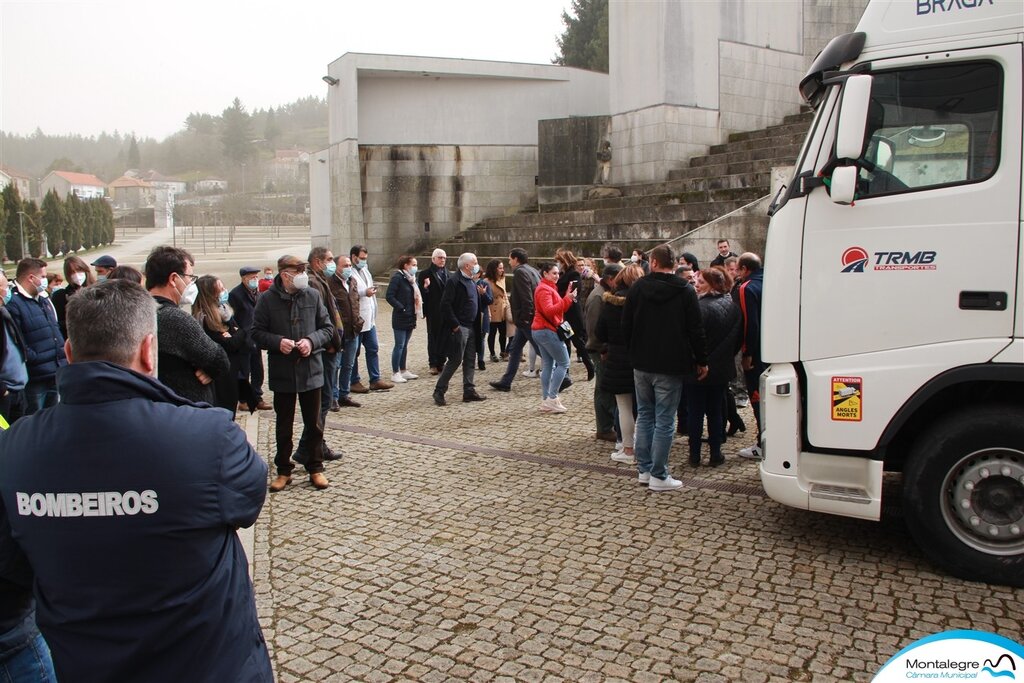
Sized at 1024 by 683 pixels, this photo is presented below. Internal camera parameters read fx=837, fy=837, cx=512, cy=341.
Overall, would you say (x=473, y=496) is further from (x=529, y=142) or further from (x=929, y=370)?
(x=529, y=142)

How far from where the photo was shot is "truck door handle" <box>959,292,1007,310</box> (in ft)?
14.9

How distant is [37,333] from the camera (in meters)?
7.32

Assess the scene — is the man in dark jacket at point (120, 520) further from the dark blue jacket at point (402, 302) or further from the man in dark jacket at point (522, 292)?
the dark blue jacket at point (402, 302)

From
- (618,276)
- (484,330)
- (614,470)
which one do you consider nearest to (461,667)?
(614,470)

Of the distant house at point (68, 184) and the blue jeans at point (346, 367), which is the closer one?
the blue jeans at point (346, 367)

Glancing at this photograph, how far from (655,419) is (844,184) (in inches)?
102

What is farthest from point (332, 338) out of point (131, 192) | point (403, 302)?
point (131, 192)

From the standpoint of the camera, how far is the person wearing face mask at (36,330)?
725cm

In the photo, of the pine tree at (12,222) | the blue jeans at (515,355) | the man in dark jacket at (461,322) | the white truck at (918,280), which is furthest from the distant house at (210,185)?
the white truck at (918,280)

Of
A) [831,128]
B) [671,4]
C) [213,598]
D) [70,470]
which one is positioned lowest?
[213,598]

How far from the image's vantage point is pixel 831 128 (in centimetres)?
498

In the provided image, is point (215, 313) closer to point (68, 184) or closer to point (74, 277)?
point (74, 277)

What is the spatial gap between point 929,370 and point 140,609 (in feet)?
14.0

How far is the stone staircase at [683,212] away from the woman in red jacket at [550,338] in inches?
235
